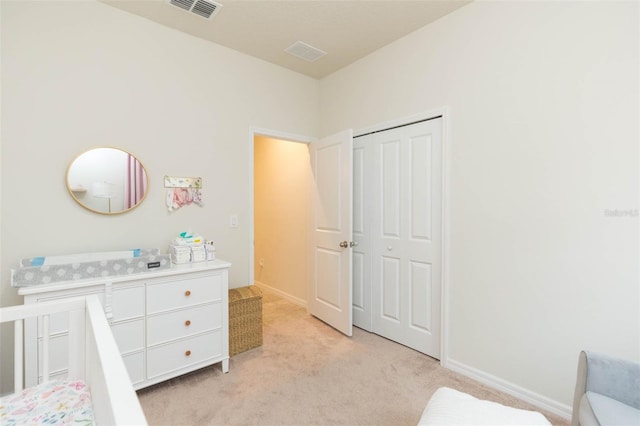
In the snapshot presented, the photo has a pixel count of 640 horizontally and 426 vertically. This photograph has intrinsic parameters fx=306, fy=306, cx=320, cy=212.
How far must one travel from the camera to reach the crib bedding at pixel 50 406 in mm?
1062

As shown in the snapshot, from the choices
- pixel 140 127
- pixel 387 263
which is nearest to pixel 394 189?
pixel 387 263

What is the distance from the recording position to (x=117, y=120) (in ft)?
7.55

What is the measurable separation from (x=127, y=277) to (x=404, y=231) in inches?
83.4

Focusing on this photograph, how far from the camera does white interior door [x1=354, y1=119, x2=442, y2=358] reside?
2.50 meters

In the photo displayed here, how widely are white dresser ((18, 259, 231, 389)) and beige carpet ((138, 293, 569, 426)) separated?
18cm

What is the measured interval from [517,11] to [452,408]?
91.6 inches

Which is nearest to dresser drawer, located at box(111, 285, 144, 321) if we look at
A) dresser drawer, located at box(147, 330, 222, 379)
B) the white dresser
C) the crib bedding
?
the white dresser

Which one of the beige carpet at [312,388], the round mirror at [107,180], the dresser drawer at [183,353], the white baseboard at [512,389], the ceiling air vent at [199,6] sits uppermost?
the ceiling air vent at [199,6]

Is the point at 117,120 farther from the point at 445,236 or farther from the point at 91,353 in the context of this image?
the point at 445,236

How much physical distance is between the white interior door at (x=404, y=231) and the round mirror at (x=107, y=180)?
1.96 metres

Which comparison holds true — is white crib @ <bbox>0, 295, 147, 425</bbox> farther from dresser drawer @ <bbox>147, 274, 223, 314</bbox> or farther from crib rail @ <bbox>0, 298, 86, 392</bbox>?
dresser drawer @ <bbox>147, 274, 223, 314</bbox>

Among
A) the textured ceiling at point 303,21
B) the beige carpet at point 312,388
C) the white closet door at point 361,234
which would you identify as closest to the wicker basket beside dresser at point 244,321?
the beige carpet at point 312,388

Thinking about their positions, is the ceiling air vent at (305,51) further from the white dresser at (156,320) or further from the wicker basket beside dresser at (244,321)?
the wicker basket beside dresser at (244,321)

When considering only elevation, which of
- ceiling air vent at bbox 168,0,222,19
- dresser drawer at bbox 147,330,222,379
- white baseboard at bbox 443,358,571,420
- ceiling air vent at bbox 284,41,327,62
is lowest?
white baseboard at bbox 443,358,571,420
